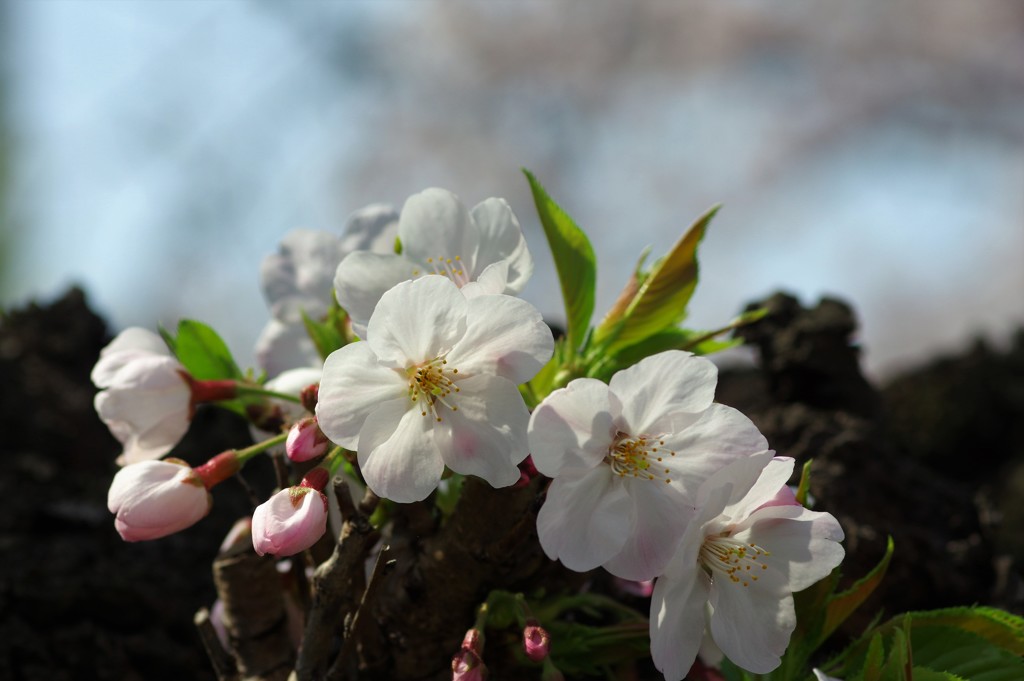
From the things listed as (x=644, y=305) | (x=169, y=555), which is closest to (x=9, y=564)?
(x=169, y=555)

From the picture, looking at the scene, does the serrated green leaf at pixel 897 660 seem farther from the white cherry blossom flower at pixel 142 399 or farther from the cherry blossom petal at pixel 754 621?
the white cherry blossom flower at pixel 142 399

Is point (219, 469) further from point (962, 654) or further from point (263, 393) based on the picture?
point (962, 654)

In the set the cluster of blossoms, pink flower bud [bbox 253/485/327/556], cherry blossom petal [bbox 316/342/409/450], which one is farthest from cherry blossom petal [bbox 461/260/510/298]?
pink flower bud [bbox 253/485/327/556]

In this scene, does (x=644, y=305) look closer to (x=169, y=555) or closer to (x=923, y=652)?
(x=923, y=652)

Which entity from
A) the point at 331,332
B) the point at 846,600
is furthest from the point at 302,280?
the point at 846,600

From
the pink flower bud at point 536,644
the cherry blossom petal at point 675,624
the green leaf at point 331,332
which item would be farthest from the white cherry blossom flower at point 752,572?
the green leaf at point 331,332

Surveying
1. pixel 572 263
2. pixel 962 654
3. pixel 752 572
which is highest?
pixel 572 263

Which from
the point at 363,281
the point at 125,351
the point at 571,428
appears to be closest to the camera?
the point at 571,428
